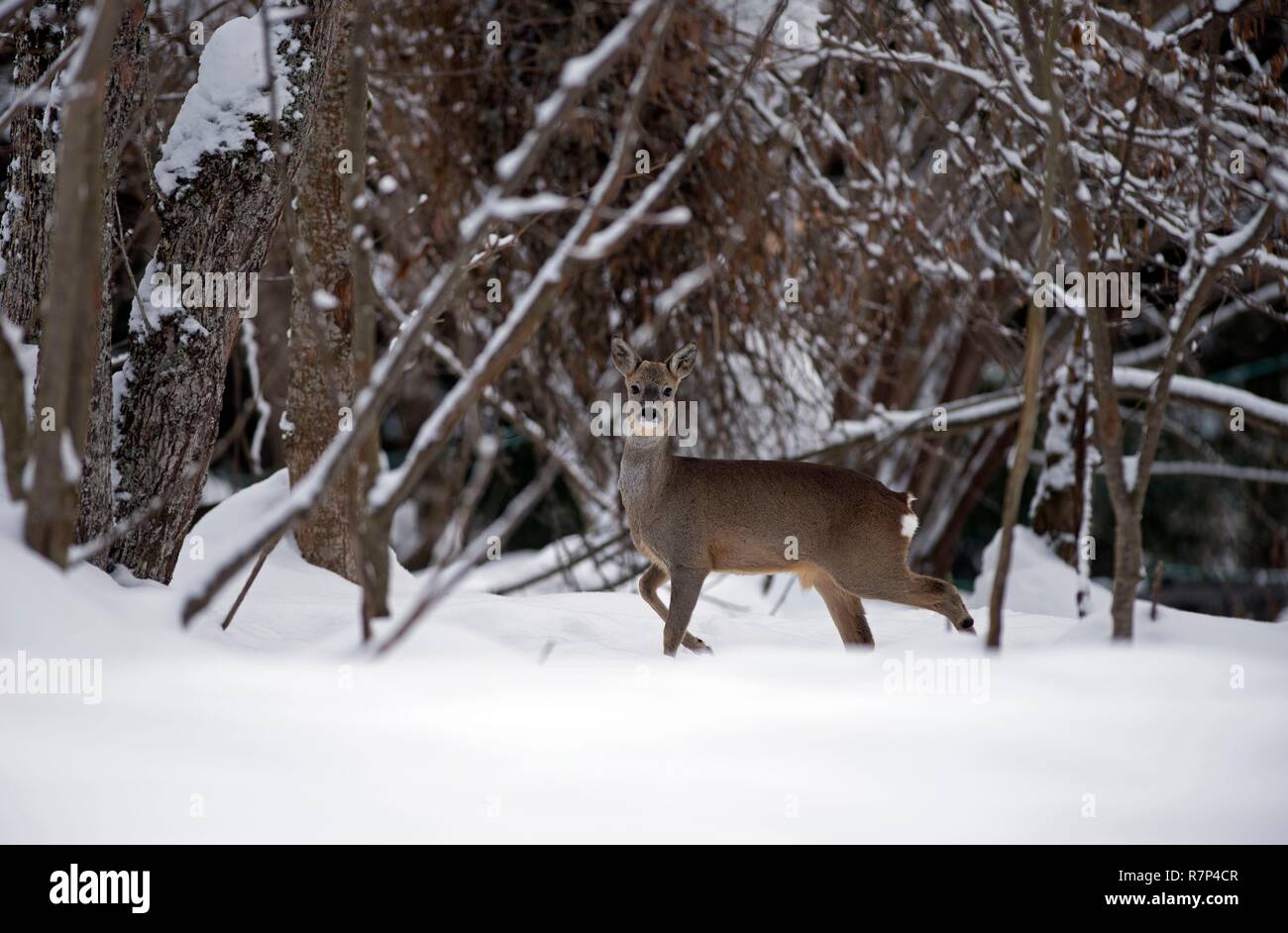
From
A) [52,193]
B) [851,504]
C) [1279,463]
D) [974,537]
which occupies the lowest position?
[974,537]

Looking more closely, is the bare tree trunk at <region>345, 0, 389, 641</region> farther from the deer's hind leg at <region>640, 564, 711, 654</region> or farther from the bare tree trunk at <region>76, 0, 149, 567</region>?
the deer's hind leg at <region>640, 564, 711, 654</region>

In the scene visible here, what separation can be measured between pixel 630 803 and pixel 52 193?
10.00 feet

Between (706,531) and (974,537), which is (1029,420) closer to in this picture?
(706,531)

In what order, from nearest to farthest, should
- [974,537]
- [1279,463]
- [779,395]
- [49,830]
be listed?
1. [49,830]
2. [779,395]
3. [1279,463]
4. [974,537]

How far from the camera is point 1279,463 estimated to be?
1499cm

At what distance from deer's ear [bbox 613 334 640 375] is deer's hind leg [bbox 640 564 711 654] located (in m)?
0.82

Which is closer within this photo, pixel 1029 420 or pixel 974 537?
pixel 1029 420

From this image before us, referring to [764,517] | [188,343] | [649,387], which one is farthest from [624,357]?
[188,343]

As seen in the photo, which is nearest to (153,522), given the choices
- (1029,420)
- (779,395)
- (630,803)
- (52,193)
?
(52,193)

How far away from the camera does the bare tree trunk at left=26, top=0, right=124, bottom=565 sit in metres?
3.04

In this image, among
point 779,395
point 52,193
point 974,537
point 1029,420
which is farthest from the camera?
point 974,537

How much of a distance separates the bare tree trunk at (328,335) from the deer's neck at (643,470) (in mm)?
1543

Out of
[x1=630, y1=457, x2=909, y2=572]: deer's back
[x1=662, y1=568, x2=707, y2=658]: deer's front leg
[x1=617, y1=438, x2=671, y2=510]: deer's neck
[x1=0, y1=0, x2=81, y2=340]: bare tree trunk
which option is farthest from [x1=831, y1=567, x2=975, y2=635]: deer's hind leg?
[x1=0, y1=0, x2=81, y2=340]: bare tree trunk

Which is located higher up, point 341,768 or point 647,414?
point 647,414
